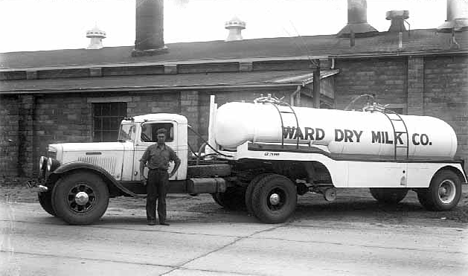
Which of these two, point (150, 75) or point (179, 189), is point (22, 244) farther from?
point (150, 75)

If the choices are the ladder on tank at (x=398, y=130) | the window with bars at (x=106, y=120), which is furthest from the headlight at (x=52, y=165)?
the window with bars at (x=106, y=120)

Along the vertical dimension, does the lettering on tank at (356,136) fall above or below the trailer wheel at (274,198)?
above

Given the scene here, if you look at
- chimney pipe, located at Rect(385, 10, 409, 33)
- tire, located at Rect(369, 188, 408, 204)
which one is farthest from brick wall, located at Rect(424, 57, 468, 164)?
tire, located at Rect(369, 188, 408, 204)

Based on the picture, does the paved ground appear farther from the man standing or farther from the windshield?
the windshield

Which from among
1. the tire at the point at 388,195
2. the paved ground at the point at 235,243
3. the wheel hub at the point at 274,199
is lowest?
the paved ground at the point at 235,243

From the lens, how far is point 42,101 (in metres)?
20.6

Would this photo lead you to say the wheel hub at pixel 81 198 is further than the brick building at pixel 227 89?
No

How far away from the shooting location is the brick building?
19.0m

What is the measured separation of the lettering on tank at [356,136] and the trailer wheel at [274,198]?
0.91 meters

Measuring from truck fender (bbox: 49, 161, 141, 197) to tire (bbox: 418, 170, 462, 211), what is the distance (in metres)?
6.57

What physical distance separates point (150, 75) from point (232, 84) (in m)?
6.80

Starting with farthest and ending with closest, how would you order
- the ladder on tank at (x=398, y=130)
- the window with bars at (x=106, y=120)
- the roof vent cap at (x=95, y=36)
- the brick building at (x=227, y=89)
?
the roof vent cap at (x=95, y=36) → the window with bars at (x=106, y=120) → the brick building at (x=227, y=89) → the ladder on tank at (x=398, y=130)

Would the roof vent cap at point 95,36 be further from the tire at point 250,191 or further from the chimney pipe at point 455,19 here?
the tire at point 250,191

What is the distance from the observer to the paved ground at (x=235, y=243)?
691 cm
